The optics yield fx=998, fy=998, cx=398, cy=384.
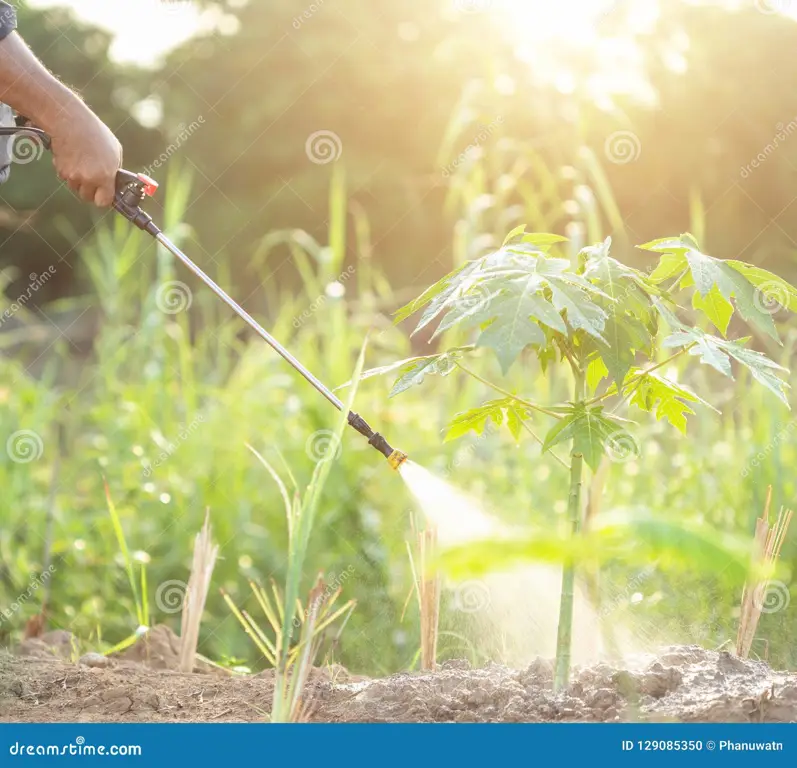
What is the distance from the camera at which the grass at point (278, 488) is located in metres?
3.09

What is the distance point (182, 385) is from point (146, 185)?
1917 millimetres

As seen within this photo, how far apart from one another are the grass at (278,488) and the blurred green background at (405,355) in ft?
0.04

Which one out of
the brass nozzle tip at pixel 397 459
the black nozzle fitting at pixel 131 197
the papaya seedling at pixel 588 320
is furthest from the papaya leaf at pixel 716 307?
the black nozzle fitting at pixel 131 197

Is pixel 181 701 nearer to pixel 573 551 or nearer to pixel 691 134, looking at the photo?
pixel 573 551

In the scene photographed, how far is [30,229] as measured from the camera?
10820 mm

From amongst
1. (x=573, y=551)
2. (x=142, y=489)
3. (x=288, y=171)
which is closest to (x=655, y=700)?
(x=573, y=551)

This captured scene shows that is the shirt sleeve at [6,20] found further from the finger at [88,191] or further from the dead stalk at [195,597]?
the dead stalk at [195,597]

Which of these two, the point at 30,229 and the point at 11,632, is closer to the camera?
the point at 11,632

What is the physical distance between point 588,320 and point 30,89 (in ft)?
4.56

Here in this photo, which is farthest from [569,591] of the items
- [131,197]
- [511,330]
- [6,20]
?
[6,20]

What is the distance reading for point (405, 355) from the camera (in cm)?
416

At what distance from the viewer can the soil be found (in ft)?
6.07

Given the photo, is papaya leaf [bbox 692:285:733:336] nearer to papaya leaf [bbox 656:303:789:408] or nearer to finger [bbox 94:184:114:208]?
papaya leaf [bbox 656:303:789:408]

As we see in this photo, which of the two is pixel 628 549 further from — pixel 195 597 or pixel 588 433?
Result: pixel 195 597
